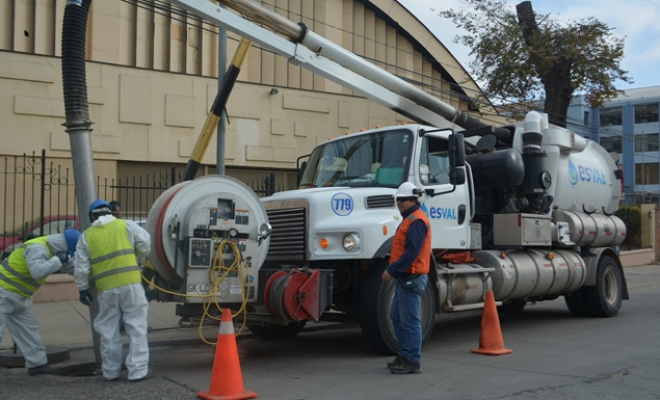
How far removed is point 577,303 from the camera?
1224 centimetres

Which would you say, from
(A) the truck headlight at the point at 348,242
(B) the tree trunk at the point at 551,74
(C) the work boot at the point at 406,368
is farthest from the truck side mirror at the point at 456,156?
(B) the tree trunk at the point at 551,74

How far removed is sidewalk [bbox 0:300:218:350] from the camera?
31.2ft

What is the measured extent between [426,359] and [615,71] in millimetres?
17713

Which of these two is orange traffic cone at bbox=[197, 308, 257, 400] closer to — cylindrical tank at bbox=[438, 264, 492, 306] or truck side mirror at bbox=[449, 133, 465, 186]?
cylindrical tank at bbox=[438, 264, 492, 306]

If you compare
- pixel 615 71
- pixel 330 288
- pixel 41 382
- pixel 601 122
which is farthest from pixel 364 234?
pixel 601 122

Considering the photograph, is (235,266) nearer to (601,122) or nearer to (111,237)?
(111,237)

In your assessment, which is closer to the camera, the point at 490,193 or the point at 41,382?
the point at 41,382

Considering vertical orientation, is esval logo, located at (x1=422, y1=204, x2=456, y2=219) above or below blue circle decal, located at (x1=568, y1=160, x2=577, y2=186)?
below

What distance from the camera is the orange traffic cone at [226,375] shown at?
599cm

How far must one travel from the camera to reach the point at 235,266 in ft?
24.5

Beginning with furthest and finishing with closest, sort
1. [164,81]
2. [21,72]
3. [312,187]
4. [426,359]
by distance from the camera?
[164,81] < [21,72] < [312,187] < [426,359]

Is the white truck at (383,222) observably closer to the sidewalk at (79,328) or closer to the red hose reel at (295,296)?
the red hose reel at (295,296)

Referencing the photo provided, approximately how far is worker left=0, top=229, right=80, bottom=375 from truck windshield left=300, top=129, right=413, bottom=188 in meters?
3.39

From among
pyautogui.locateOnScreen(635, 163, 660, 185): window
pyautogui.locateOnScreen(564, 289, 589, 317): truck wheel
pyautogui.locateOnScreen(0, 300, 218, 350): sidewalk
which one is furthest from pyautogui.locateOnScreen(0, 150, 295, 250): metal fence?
pyautogui.locateOnScreen(635, 163, 660, 185): window
